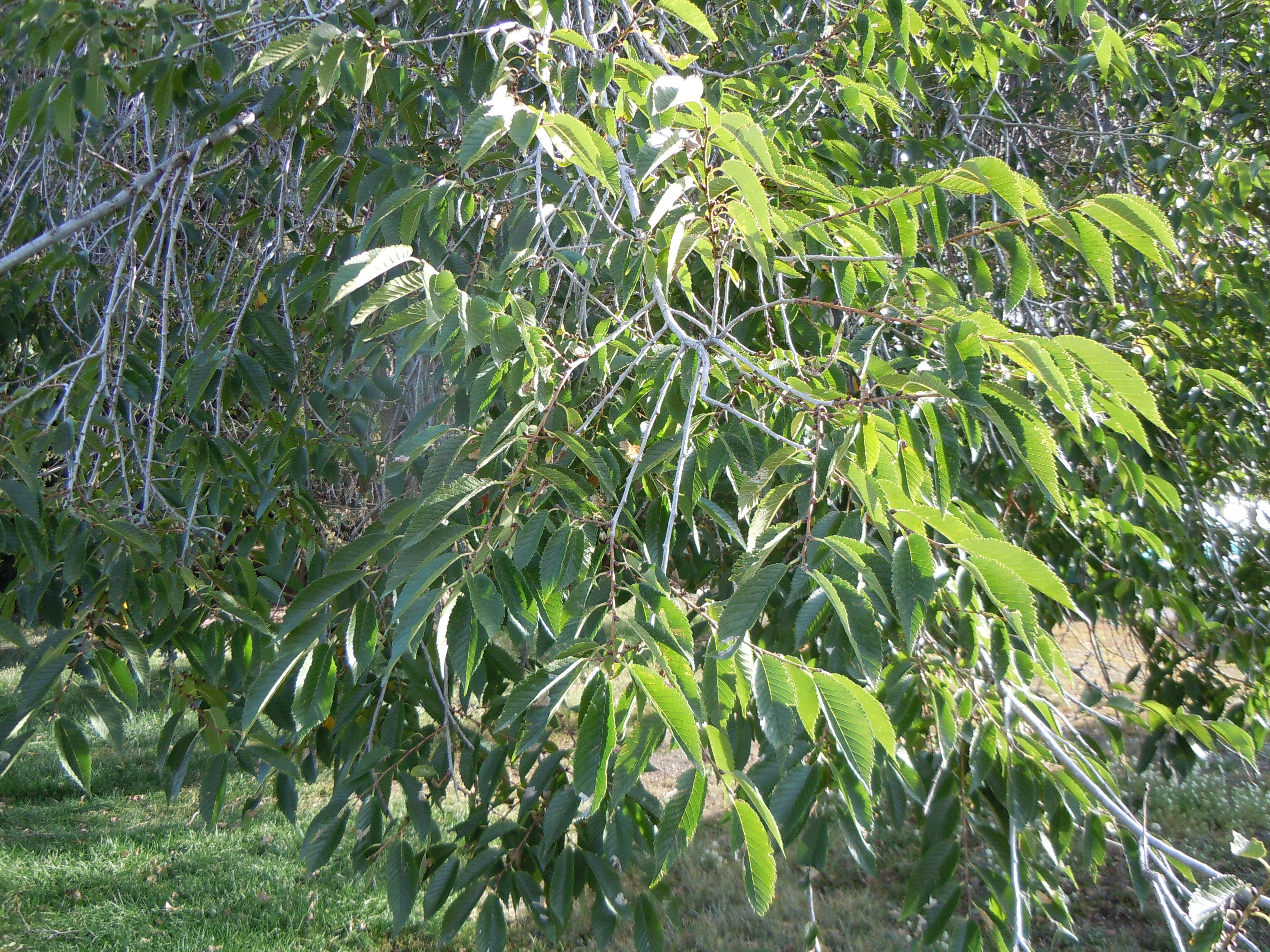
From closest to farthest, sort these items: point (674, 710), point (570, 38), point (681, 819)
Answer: point (674, 710) → point (681, 819) → point (570, 38)

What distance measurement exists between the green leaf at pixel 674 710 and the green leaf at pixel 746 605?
0.08m

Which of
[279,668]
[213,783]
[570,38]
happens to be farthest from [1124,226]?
[213,783]

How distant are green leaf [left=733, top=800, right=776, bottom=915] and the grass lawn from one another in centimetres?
230

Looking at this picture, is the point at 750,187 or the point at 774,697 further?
the point at 750,187

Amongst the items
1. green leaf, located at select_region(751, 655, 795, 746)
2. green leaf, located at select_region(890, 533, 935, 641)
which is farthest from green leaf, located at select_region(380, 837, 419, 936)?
green leaf, located at select_region(890, 533, 935, 641)

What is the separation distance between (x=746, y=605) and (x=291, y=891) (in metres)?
3.56

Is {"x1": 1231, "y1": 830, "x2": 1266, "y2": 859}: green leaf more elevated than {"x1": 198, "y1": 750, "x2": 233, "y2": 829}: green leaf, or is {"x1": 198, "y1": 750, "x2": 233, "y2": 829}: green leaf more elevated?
{"x1": 1231, "y1": 830, "x2": 1266, "y2": 859}: green leaf

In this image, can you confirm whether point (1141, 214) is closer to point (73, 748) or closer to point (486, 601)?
point (486, 601)

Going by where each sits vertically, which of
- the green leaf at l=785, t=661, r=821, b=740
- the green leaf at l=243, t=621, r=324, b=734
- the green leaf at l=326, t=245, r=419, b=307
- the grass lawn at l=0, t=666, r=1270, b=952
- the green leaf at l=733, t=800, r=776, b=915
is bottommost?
the grass lawn at l=0, t=666, r=1270, b=952

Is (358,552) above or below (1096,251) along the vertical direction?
below

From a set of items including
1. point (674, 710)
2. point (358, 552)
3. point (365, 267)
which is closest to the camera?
point (674, 710)

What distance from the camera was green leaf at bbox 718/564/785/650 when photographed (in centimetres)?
86

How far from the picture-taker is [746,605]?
874 millimetres

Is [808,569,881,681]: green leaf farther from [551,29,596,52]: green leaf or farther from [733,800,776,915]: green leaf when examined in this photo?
[551,29,596,52]: green leaf
